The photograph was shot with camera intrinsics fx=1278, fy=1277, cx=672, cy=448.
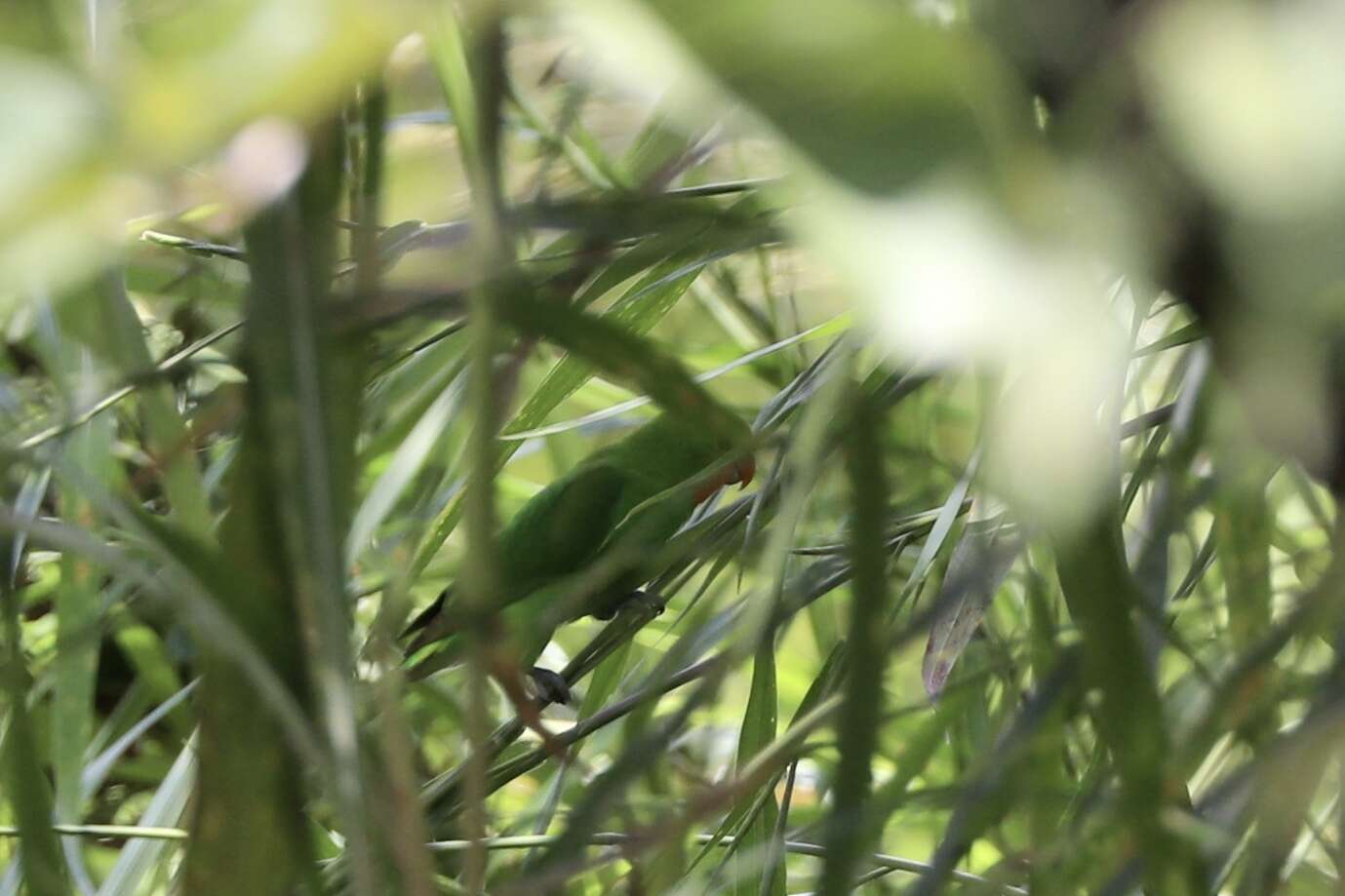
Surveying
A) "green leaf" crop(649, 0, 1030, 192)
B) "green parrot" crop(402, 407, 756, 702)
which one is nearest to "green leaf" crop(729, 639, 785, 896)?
"green leaf" crop(649, 0, 1030, 192)

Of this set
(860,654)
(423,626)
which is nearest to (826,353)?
(860,654)

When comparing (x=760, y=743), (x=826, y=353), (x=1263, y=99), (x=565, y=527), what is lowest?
(x=565, y=527)

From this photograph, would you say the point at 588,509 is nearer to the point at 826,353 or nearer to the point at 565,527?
the point at 565,527

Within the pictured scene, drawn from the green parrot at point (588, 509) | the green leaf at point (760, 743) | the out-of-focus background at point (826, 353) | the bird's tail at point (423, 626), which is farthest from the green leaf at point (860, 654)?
the green parrot at point (588, 509)

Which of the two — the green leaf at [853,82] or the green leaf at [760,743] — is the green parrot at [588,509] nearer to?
the green leaf at [760,743]

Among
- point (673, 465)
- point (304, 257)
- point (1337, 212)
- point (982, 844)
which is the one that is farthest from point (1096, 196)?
point (673, 465)

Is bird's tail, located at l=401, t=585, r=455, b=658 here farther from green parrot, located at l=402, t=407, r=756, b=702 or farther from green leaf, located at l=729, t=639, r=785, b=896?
green leaf, located at l=729, t=639, r=785, b=896

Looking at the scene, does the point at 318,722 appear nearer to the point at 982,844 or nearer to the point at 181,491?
the point at 181,491

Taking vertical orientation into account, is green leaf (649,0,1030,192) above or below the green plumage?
above

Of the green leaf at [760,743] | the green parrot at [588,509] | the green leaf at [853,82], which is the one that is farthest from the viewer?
the green parrot at [588,509]

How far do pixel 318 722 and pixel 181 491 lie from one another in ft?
0.27

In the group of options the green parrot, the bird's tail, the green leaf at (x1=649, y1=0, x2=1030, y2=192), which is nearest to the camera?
the green leaf at (x1=649, y1=0, x2=1030, y2=192)

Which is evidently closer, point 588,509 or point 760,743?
point 760,743

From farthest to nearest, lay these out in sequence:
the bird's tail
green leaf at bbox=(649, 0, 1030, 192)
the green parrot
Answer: the green parrot < the bird's tail < green leaf at bbox=(649, 0, 1030, 192)
